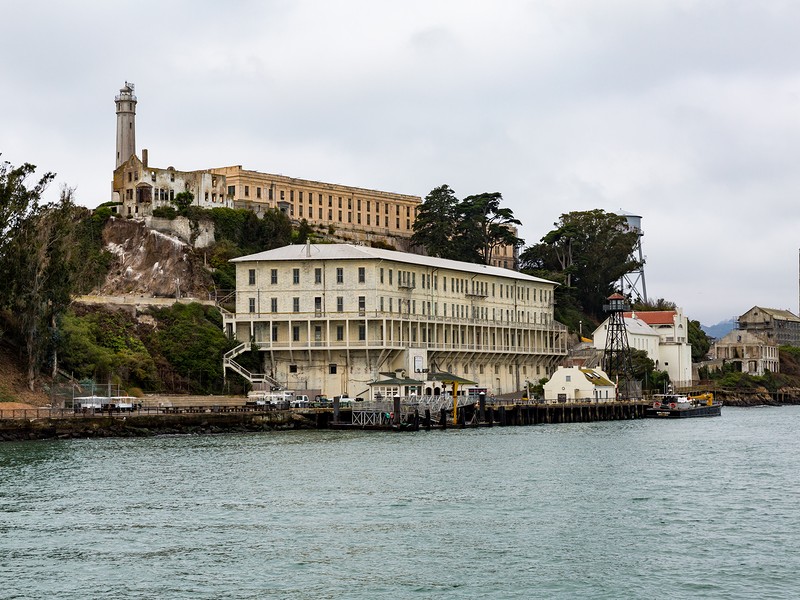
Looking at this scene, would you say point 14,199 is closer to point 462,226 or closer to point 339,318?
point 339,318

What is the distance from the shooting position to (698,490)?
49250mm

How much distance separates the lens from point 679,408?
110375mm

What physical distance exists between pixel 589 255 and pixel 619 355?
2507 centimetres

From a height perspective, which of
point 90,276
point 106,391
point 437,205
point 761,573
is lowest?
point 761,573

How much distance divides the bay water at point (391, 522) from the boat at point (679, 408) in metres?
43.0

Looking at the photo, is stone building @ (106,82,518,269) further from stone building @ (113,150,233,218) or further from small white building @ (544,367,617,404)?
small white building @ (544,367,617,404)

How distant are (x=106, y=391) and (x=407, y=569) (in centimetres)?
5209

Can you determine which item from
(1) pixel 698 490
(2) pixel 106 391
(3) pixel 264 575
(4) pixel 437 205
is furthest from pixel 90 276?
(3) pixel 264 575

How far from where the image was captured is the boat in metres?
110

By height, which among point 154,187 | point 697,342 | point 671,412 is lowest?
point 671,412

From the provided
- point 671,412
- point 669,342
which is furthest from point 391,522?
point 669,342

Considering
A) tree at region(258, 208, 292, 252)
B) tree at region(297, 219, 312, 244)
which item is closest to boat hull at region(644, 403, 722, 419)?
tree at region(297, 219, 312, 244)

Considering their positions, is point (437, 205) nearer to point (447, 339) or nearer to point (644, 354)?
point (644, 354)

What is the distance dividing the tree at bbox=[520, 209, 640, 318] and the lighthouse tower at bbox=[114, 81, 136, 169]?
4239 centimetres
